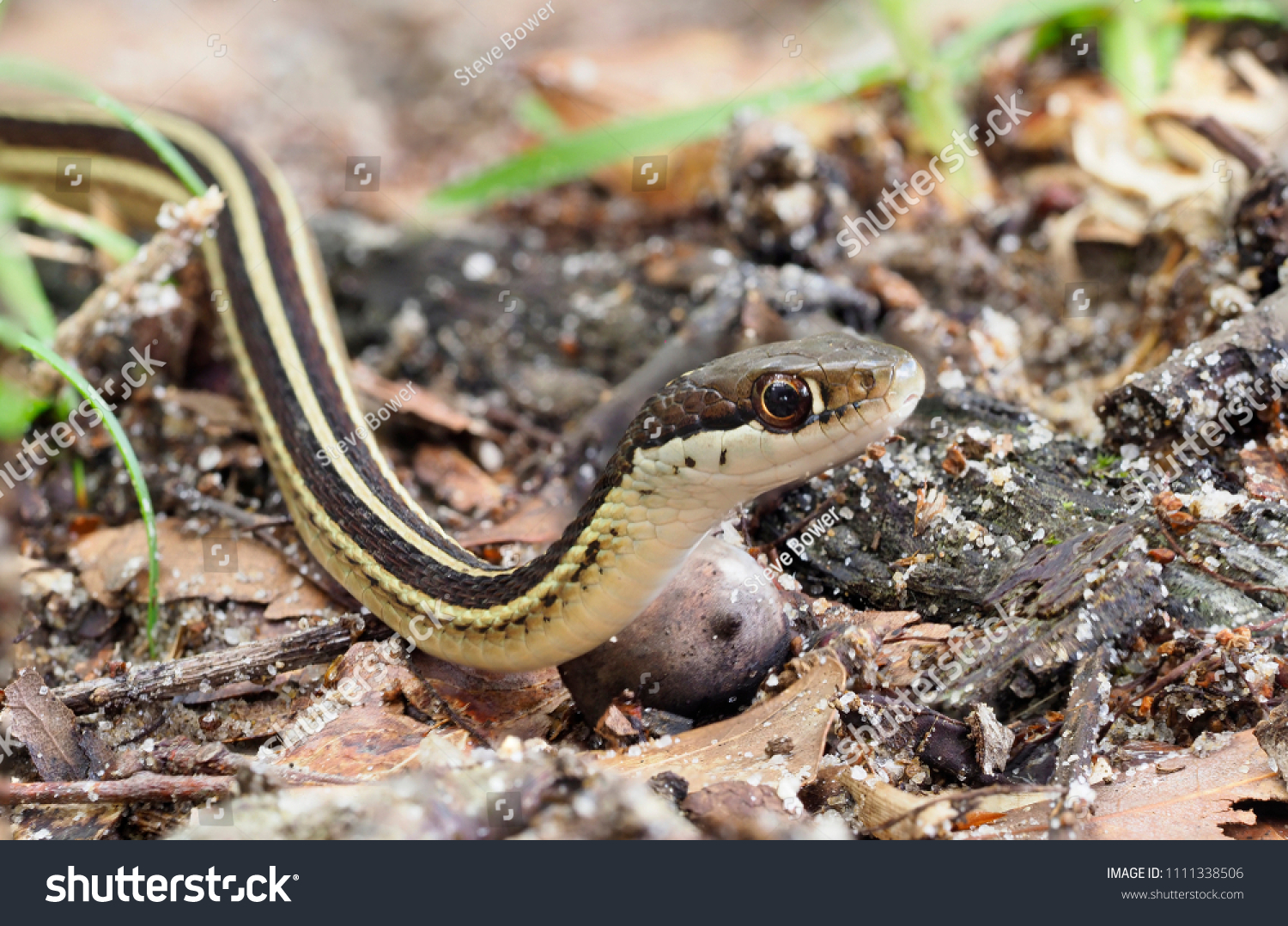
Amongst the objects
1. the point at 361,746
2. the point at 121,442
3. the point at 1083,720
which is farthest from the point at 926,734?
the point at 121,442

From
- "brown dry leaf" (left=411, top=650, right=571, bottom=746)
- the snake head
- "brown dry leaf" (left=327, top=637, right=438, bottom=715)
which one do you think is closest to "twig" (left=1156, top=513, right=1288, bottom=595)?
the snake head

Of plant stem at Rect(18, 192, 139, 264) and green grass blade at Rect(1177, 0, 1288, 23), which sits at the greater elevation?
green grass blade at Rect(1177, 0, 1288, 23)

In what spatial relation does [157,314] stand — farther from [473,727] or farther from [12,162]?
[473,727]

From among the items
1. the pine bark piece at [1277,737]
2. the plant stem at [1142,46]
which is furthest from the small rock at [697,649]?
the plant stem at [1142,46]

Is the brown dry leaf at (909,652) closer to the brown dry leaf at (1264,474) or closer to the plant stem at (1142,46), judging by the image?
the brown dry leaf at (1264,474)

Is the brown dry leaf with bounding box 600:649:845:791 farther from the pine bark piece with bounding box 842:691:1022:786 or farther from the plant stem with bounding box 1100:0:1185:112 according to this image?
the plant stem with bounding box 1100:0:1185:112
